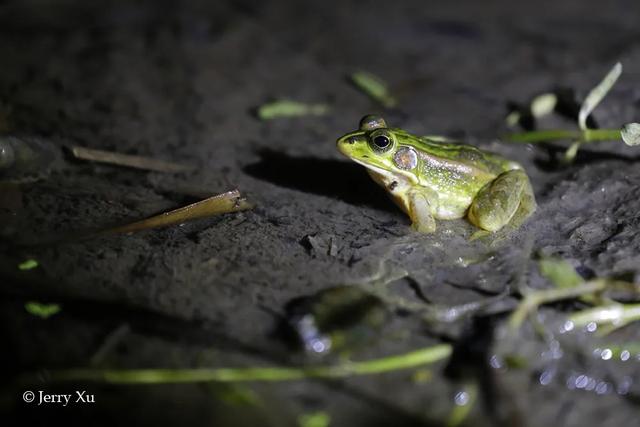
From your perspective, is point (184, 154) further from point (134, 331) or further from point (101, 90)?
point (134, 331)

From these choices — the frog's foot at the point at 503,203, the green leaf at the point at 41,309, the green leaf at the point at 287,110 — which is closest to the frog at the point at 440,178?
the frog's foot at the point at 503,203

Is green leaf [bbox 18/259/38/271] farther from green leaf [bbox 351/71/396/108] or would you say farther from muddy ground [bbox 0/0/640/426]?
green leaf [bbox 351/71/396/108]

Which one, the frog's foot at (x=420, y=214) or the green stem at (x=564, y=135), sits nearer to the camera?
the frog's foot at (x=420, y=214)

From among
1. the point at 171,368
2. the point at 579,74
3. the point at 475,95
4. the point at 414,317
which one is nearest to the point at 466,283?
the point at 414,317

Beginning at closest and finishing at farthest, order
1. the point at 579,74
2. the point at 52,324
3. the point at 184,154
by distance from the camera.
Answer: the point at 52,324, the point at 184,154, the point at 579,74

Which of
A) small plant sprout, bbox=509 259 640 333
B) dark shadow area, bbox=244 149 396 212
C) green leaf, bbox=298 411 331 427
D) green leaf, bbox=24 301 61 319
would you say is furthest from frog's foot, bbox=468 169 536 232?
green leaf, bbox=24 301 61 319

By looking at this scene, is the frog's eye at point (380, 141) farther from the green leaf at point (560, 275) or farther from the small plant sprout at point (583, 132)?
the small plant sprout at point (583, 132)
